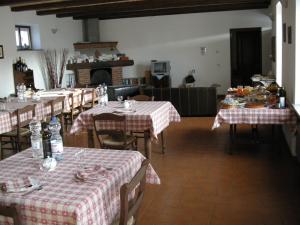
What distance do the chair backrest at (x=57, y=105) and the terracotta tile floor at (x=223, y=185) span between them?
61cm

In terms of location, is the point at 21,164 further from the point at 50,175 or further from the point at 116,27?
the point at 116,27

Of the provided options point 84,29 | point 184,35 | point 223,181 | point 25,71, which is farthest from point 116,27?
point 223,181

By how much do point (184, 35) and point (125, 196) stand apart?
10.4m

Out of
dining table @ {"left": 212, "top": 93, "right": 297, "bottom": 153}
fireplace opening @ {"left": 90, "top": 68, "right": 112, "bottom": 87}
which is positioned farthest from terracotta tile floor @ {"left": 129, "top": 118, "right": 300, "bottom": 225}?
fireplace opening @ {"left": 90, "top": 68, "right": 112, "bottom": 87}

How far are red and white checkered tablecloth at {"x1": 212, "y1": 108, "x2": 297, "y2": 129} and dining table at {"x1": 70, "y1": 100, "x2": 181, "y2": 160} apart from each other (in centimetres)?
74

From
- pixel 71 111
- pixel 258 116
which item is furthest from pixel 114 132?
pixel 71 111

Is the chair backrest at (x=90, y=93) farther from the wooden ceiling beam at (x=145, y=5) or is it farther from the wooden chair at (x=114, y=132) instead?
the wooden chair at (x=114, y=132)

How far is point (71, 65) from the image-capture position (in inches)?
432

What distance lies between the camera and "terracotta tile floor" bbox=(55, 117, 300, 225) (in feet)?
11.2

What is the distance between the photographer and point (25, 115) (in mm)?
5348

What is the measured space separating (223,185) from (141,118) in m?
1.23

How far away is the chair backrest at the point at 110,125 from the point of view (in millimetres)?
4270

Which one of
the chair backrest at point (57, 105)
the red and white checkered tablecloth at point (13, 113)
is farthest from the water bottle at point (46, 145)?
the chair backrest at point (57, 105)

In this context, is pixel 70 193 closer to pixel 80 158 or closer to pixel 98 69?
pixel 80 158
